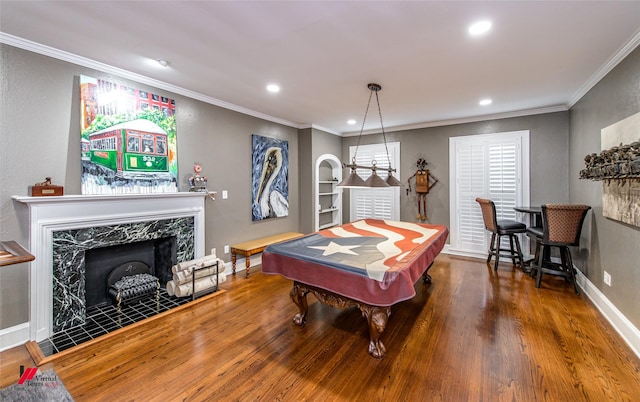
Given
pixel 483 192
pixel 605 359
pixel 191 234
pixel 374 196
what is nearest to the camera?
pixel 605 359

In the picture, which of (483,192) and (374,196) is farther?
(374,196)

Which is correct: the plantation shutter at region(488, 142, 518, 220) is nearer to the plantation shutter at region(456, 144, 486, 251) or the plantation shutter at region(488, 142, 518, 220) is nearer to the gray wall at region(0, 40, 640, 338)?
A: the plantation shutter at region(456, 144, 486, 251)

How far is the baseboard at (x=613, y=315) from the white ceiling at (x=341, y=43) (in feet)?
7.80

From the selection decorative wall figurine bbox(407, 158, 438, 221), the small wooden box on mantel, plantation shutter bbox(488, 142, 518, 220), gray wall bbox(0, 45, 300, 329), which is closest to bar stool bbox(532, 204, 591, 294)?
plantation shutter bbox(488, 142, 518, 220)

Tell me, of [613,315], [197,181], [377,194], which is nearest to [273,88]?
[197,181]

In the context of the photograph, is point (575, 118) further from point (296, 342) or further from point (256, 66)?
point (296, 342)

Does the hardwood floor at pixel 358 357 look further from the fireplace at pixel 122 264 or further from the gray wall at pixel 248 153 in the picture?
the fireplace at pixel 122 264

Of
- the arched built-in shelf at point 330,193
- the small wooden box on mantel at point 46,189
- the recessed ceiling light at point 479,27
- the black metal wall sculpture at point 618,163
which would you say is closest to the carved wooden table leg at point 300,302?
the small wooden box on mantel at point 46,189

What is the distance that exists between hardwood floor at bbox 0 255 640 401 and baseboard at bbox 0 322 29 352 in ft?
0.30

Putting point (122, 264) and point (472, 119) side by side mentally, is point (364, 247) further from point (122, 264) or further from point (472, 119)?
point (472, 119)

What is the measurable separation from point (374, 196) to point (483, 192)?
6.83ft

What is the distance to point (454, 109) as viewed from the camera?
4.43 meters

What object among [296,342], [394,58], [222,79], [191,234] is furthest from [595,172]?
[191,234]

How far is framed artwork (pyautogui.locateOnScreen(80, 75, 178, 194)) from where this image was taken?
273cm
